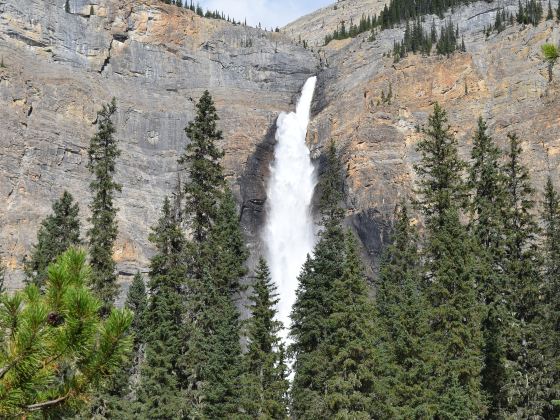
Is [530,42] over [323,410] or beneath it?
over

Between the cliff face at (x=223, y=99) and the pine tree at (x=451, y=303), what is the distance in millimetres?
38032

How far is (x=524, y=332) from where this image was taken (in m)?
32.4

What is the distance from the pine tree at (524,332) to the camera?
3134cm

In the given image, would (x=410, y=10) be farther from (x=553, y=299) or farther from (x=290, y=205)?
(x=553, y=299)

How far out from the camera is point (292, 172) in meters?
84.7

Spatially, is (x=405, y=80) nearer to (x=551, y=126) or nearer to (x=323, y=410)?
(x=551, y=126)

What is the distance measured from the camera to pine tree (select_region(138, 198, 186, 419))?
1133 inches

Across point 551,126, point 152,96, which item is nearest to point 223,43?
point 152,96

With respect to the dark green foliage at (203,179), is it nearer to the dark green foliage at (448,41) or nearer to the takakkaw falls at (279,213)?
the takakkaw falls at (279,213)

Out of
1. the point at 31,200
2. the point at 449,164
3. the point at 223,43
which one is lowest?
the point at 449,164

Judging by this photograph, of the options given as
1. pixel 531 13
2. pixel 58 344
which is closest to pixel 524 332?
pixel 58 344

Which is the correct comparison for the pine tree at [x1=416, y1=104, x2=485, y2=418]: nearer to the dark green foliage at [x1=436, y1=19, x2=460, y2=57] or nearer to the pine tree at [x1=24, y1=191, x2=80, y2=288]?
the pine tree at [x1=24, y1=191, x2=80, y2=288]

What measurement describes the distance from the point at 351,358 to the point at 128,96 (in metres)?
68.1

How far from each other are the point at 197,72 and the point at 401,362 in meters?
74.1
